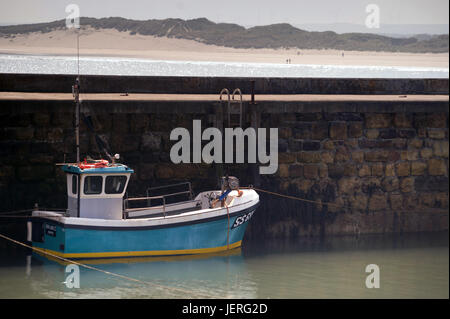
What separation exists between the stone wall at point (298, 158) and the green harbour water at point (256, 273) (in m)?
0.73

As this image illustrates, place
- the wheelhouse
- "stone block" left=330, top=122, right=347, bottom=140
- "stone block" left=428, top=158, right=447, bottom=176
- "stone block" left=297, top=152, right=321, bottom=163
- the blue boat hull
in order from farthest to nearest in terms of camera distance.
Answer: "stone block" left=428, top=158, right=447, bottom=176, "stone block" left=330, top=122, right=347, bottom=140, "stone block" left=297, top=152, right=321, bottom=163, the wheelhouse, the blue boat hull

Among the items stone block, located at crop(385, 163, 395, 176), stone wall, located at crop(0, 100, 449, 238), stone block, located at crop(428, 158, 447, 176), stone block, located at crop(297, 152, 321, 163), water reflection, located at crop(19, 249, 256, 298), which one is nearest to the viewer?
water reflection, located at crop(19, 249, 256, 298)

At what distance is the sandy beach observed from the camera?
8019 centimetres

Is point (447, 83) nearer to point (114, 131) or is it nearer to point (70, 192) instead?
point (114, 131)

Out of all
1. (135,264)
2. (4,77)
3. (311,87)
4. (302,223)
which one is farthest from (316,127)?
(4,77)

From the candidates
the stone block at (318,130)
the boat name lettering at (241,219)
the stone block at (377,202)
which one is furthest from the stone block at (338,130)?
the boat name lettering at (241,219)

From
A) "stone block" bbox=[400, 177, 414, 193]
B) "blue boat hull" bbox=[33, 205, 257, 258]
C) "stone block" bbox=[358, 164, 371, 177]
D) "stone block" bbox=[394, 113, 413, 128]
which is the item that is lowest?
"blue boat hull" bbox=[33, 205, 257, 258]

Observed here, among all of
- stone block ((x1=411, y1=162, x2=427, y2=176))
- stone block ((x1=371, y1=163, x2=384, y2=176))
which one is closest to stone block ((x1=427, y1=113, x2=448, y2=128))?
stone block ((x1=411, y1=162, x2=427, y2=176))

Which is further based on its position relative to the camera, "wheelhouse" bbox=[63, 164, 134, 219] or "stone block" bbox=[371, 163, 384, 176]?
"stone block" bbox=[371, 163, 384, 176]

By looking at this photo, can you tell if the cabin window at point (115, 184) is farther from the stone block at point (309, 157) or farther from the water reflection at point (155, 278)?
the stone block at point (309, 157)

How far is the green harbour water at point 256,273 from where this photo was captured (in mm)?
13258

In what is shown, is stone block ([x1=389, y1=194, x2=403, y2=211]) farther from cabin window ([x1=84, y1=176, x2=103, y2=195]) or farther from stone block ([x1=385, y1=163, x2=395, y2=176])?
cabin window ([x1=84, y1=176, x2=103, y2=195])

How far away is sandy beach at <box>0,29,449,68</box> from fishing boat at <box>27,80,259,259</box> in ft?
214

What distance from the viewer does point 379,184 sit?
1697cm
